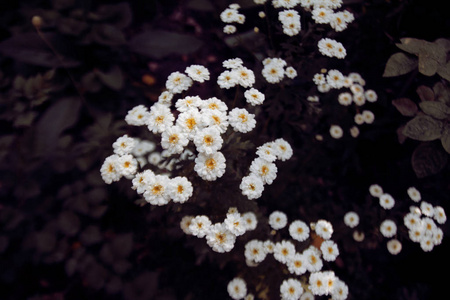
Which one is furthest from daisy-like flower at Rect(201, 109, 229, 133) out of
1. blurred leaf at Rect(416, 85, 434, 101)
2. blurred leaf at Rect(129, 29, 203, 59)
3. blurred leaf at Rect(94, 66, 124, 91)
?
blurred leaf at Rect(129, 29, 203, 59)

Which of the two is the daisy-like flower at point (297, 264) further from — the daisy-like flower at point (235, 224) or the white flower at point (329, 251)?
the daisy-like flower at point (235, 224)

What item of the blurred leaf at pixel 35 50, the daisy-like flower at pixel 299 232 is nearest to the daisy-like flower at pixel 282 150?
the daisy-like flower at pixel 299 232

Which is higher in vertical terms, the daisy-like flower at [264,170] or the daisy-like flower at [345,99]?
the daisy-like flower at [264,170]

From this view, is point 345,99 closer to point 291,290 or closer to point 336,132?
point 336,132

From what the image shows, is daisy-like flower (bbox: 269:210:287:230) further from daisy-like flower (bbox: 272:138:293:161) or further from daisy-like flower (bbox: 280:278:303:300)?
daisy-like flower (bbox: 272:138:293:161)

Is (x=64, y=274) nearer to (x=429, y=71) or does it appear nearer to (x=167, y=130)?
(x=167, y=130)

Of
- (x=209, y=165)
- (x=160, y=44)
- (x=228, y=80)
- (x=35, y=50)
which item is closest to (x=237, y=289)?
(x=209, y=165)
